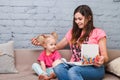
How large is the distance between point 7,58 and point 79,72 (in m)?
0.71

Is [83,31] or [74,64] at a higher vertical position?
[83,31]

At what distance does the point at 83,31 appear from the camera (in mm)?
2393

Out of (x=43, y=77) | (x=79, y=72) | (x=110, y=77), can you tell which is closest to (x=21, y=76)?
(x=43, y=77)

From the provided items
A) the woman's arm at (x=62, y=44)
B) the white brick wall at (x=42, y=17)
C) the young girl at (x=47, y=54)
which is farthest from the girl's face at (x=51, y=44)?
the white brick wall at (x=42, y=17)

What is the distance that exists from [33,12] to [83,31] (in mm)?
576

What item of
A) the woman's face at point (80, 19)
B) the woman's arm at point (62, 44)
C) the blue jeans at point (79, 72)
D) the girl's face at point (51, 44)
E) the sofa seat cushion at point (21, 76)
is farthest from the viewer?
the woman's arm at point (62, 44)

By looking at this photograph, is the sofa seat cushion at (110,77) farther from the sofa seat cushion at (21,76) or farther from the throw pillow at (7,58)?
the throw pillow at (7,58)

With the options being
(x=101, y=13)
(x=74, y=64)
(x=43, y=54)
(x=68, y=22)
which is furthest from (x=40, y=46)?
(x=101, y=13)

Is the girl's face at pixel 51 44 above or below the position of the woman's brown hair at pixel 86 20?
below

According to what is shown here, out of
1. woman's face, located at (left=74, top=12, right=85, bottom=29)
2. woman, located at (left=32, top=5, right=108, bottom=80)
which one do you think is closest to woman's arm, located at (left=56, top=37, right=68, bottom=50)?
woman, located at (left=32, top=5, right=108, bottom=80)

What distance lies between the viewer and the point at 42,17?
2.64 metres

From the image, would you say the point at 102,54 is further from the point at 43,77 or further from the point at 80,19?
the point at 43,77

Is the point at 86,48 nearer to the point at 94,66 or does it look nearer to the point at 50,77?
the point at 94,66

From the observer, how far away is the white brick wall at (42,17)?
259 centimetres
